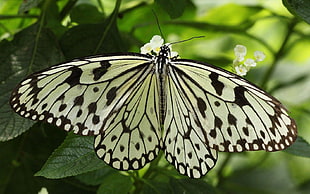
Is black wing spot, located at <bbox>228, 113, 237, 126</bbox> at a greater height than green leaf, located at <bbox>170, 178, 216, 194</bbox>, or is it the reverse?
black wing spot, located at <bbox>228, 113, 237, 126</bbox>

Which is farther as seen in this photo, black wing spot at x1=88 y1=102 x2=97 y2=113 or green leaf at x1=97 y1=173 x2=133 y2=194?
green leaf at x1=97 y1=173 x2=133 y2=194

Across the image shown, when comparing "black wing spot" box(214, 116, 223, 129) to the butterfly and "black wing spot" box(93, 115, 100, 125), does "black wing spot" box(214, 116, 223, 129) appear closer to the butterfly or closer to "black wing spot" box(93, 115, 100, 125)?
the butterfly

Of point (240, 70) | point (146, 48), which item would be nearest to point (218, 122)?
point (240, 70)

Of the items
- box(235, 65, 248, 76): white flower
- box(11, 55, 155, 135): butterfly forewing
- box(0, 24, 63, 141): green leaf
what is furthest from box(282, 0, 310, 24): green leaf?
box(0, 24, 63, 141): green leaf

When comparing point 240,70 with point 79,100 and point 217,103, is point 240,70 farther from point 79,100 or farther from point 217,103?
point 79,100

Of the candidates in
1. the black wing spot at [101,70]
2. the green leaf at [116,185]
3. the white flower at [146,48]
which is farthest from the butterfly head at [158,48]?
the green leaf at [116,185]

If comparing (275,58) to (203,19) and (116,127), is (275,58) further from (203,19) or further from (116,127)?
(116,127)
